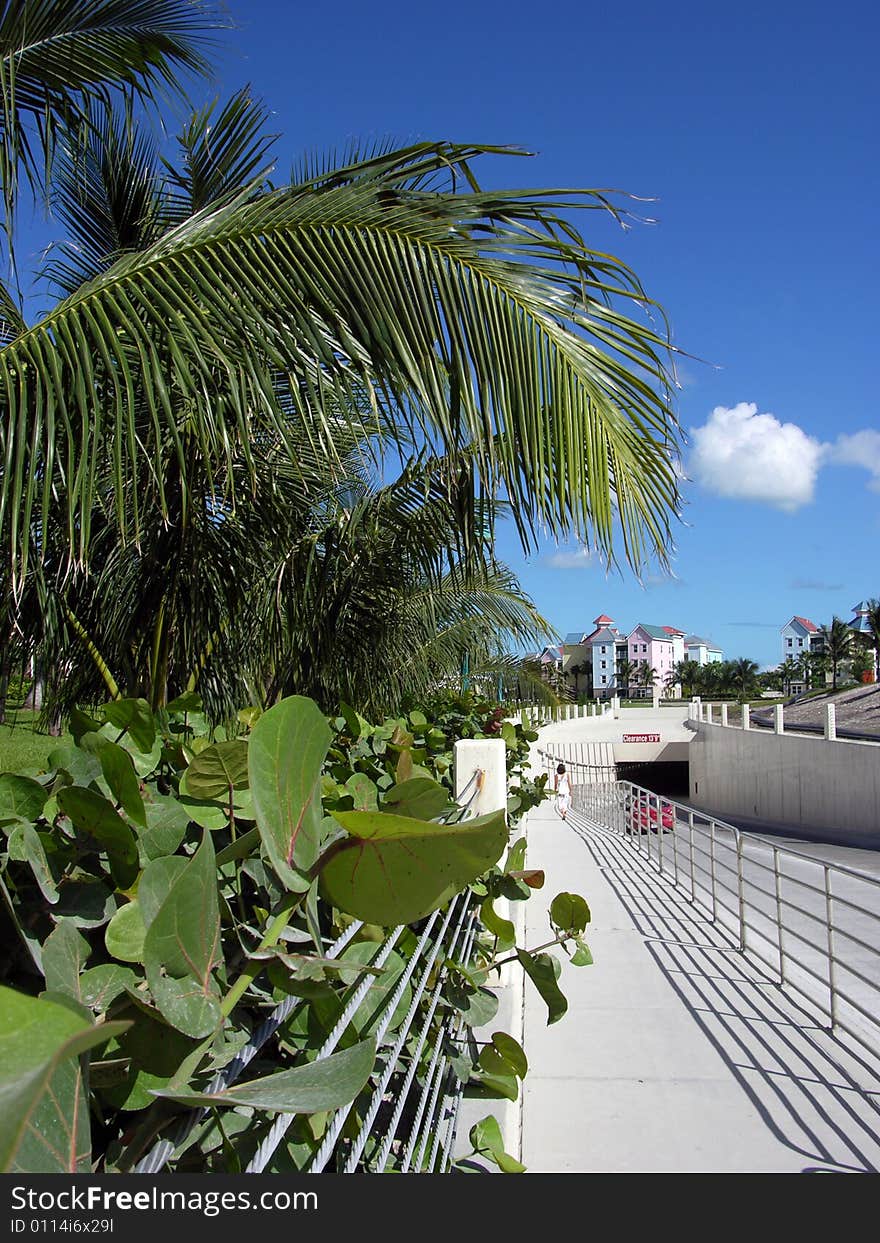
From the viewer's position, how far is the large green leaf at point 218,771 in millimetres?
1214

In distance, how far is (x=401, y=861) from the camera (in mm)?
757

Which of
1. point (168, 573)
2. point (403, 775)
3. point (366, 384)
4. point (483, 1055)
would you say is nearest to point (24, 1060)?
point (403, 775)

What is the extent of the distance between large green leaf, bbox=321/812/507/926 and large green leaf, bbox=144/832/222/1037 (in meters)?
0.13

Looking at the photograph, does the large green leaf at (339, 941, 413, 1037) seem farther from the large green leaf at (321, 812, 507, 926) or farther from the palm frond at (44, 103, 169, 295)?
the palm frond at (44, 103, 169, 295)

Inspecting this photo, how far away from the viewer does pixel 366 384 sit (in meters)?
2.70

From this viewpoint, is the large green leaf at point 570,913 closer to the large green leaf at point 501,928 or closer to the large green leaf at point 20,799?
the large green leaf at point 501,928

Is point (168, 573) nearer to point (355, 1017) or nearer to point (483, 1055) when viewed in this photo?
point (483, 1055)

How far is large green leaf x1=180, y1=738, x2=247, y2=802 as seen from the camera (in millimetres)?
1214

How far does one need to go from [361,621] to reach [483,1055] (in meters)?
2.80

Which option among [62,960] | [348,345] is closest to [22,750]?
[348,345]

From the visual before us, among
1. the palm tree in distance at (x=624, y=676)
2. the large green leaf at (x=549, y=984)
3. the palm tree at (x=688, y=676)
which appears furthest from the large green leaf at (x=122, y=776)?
the palm tree in distance at (x=624, y=676)

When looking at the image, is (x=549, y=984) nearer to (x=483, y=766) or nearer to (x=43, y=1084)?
(x=483, y=766)

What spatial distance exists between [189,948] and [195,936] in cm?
1

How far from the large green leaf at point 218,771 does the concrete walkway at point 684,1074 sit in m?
2.16
